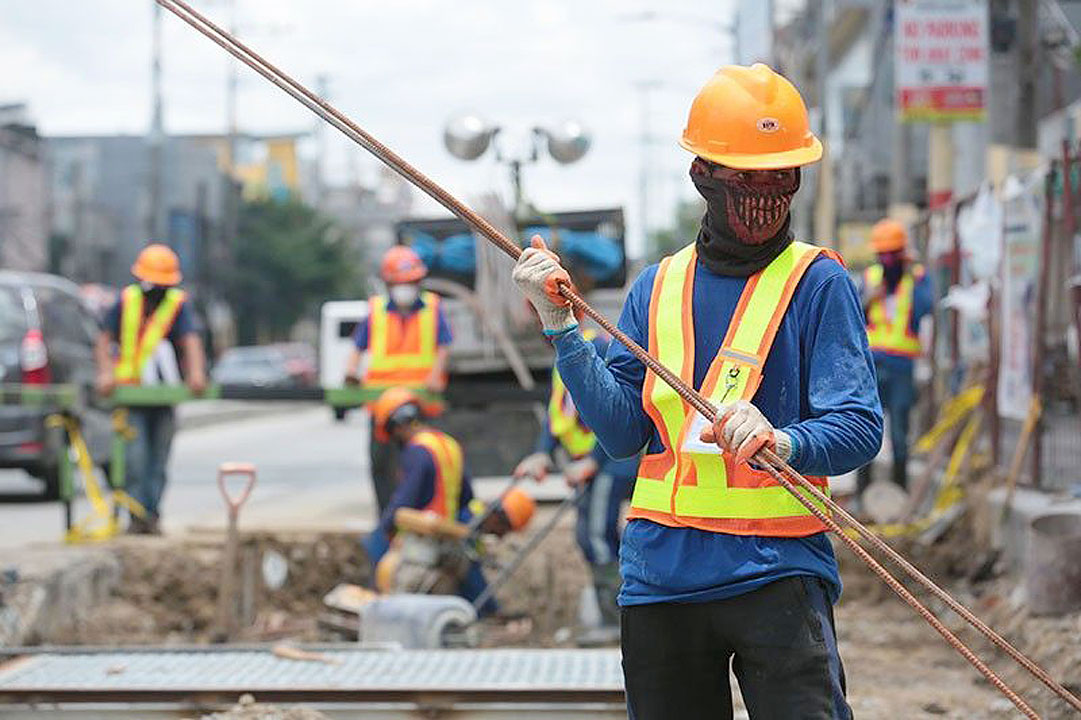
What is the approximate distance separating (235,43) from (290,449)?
22707 millimetres

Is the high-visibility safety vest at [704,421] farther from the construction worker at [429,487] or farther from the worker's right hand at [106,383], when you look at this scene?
the worker's right hand at [106,383]

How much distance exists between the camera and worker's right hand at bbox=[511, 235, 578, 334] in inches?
147

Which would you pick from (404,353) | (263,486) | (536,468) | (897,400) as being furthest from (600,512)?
(263,486)

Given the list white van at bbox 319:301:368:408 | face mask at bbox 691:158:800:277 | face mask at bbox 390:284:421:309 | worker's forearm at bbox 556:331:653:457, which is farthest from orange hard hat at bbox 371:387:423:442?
Answer: white van at bbox 319:301:368:408

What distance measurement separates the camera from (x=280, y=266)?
70.7 m

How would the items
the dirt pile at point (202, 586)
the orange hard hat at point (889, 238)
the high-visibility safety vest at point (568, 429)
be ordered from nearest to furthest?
the high-visibility safety vest at point (568, 429) < the dirt pile at point (202, 586) < the orange hard hat at point (889, 238)

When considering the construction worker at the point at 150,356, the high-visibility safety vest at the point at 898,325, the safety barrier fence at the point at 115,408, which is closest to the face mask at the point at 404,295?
the safety barrier fence at the point at 115,408

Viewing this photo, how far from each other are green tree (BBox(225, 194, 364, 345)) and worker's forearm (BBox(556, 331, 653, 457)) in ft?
219

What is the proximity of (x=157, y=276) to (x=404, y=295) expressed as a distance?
152 cm

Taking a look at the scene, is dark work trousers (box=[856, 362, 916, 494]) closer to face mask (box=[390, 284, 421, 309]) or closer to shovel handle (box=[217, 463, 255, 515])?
face mask (box=[390, 284, 421, 309])

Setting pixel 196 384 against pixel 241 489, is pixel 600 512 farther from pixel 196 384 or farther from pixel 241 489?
pixel 196 384

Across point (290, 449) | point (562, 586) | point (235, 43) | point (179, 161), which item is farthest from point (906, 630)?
point (179, 161)

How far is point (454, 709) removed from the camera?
6.43 meters

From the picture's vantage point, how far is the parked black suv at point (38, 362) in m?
14.5
